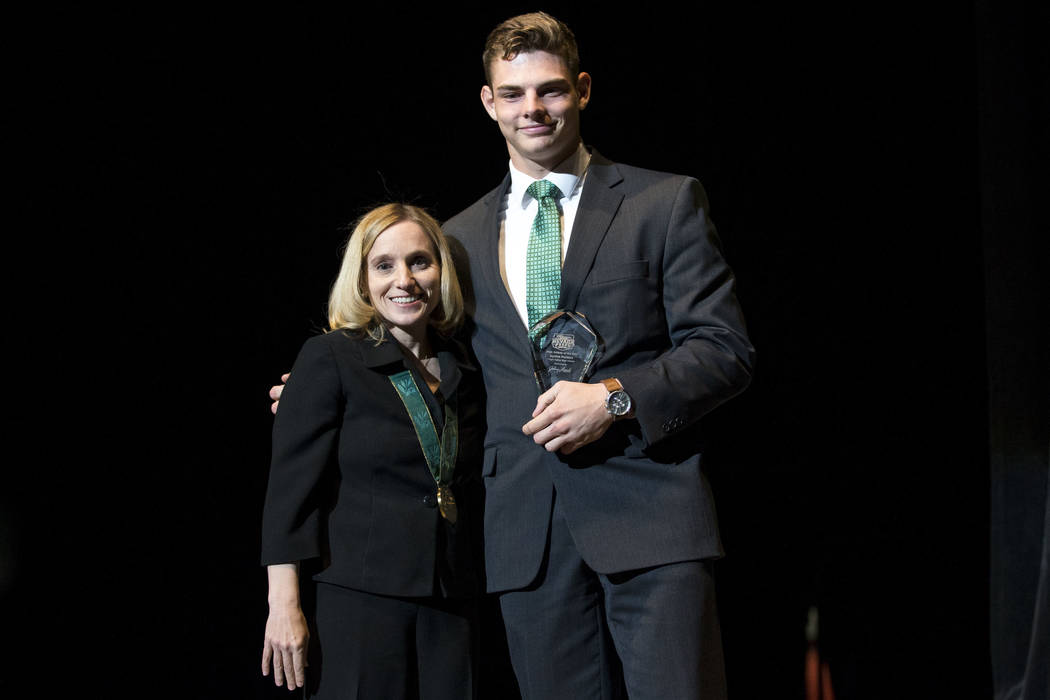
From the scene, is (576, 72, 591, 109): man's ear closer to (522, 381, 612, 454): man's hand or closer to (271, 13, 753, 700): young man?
(271, 13, 753, 700): young man

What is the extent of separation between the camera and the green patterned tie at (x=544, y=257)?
76.9 inches

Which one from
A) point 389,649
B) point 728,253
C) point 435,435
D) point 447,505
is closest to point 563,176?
point 435,435

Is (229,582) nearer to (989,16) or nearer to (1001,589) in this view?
(1001,589)

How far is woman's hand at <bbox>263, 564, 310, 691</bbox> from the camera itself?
2.07 meters

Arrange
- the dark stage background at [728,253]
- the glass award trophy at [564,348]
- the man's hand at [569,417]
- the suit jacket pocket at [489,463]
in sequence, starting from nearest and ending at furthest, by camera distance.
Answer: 1. the man's hand at [569,417]
2. the glass award trophy at [564,348]
3. the suit jacket pocket at [489,463]
4. the dark stage background at [728,253]

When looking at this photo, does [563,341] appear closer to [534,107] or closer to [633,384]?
[633,384]

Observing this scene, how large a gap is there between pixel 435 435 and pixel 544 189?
0.53m

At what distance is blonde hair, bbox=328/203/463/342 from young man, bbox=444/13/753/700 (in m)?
0.16

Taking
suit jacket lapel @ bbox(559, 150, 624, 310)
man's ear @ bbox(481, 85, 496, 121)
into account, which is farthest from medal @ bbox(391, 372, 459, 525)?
man's ear @ bbox(481, 85, 496, 121)

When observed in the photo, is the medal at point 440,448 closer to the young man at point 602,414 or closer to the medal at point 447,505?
the medal at point 447,505

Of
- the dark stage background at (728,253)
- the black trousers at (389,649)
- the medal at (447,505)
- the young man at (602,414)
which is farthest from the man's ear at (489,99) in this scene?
the dark stage background at (728,253)

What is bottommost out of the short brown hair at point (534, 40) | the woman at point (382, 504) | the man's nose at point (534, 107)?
the woman at point (382, 504)

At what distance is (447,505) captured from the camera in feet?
6.83

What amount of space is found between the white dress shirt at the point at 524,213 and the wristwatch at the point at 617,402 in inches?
11.0
